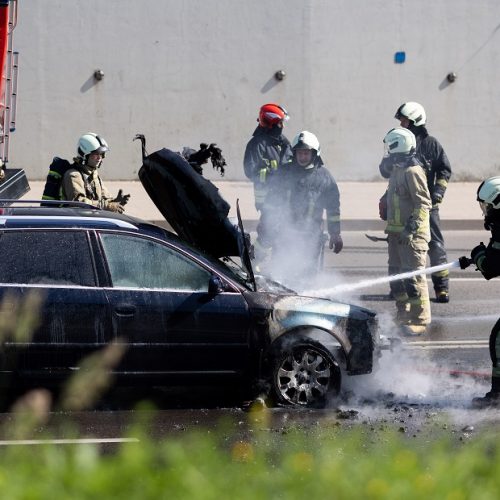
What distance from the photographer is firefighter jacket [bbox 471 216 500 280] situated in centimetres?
873

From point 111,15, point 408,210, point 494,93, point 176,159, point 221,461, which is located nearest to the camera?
point 221,461

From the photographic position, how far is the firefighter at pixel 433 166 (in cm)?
1294

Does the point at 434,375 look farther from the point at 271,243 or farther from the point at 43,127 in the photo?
the point at 43,127

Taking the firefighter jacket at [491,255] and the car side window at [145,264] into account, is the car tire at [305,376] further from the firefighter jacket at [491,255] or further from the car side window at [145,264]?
the firefighter jacket at [491,255]

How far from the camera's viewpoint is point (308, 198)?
472 inches

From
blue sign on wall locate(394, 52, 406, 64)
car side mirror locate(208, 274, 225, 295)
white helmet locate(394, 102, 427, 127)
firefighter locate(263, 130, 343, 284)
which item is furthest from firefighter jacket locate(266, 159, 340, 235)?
blue sign on wall locate(394, 52, 406, 64)

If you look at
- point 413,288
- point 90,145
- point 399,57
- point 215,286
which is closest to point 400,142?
point 413,288

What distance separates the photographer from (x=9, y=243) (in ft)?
27.4

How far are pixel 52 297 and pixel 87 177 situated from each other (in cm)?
348

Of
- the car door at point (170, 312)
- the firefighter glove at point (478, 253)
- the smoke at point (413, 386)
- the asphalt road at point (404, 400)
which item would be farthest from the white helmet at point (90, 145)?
the firefighter glove at point (478, 253)

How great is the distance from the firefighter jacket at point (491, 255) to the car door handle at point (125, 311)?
2.39 m

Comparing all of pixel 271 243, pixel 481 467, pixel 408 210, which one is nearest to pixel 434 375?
pixel 408 210

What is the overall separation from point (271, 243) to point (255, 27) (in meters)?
10.6

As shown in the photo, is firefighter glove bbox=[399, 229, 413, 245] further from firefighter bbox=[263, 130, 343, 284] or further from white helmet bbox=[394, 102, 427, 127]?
white helmet bbox=[394, 102, 427, 127]
